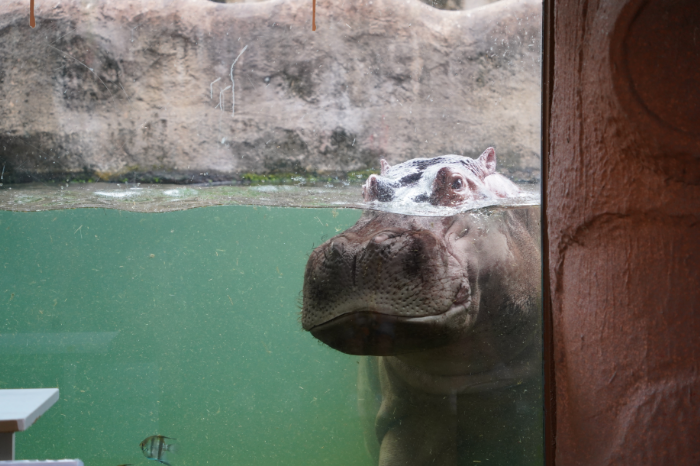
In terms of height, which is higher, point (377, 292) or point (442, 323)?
point (377, 292)

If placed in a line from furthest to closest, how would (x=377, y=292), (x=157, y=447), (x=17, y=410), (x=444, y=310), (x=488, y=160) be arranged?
1. (x=157, y=447)
2. (x=488, y=160)
3. (x=444, y=310)
4. (x=377, y=292)
5. (x=17, y=410)

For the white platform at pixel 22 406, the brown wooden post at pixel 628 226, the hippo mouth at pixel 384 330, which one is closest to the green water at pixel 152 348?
the white platform at pixel 22 406

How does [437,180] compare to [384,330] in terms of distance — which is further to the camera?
[437,180]

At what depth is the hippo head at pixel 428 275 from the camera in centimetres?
198

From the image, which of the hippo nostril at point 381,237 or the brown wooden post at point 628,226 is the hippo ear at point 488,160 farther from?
the brown wooden post at point 628,226

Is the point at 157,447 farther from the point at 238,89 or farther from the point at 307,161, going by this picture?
the point at 238,89

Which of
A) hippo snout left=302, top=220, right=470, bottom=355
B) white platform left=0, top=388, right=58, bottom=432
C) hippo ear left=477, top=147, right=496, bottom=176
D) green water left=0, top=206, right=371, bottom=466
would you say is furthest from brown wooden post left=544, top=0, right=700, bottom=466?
white platform left=0, top=388, right=58, bottom=432

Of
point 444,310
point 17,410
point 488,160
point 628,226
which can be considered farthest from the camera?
point 488,160

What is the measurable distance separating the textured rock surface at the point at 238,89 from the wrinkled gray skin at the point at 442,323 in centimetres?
40

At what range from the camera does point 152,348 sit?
2736mm

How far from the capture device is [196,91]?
252cm

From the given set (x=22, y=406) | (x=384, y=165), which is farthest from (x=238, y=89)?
(x=22, y=406)

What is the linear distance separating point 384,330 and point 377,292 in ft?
0.53

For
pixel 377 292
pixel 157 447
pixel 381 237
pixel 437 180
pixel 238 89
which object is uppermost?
pixel 238 89
